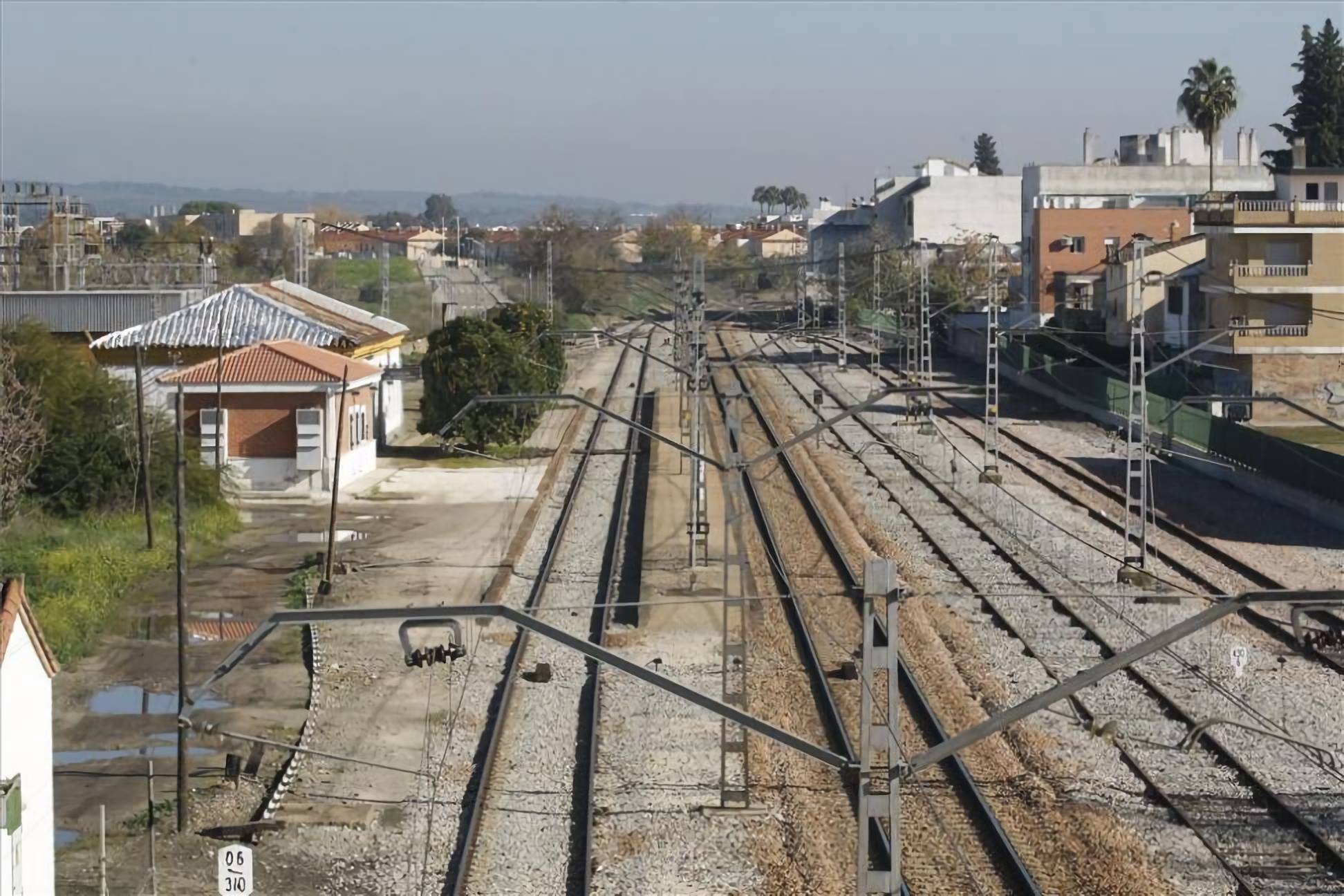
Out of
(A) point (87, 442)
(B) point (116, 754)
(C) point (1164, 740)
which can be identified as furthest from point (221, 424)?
(C) point (1164, 740)

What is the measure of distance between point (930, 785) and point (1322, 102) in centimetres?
5650

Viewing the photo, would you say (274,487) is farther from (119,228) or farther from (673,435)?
(119,228)

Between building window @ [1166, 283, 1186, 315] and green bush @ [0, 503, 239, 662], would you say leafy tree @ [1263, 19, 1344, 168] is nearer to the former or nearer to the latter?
building window @ [1166, 283, 1186, 315]

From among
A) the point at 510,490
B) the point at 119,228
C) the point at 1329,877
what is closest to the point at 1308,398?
the point at 510,490

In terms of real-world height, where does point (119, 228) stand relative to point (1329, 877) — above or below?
above

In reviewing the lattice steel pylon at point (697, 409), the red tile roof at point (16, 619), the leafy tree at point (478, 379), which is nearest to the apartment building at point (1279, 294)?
the leafy tree at point (478, 379)

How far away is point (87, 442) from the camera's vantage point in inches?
1092

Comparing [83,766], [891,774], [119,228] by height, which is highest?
[119,228]

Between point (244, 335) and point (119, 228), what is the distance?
77.4 metres

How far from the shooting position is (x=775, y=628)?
19.8 metres

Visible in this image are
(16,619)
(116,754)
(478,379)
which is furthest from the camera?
(478,379)

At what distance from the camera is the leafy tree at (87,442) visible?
90.3 ft

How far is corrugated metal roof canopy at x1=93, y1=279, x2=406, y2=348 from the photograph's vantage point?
36.9 metres

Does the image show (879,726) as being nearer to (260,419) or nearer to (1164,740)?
(1164,740)
